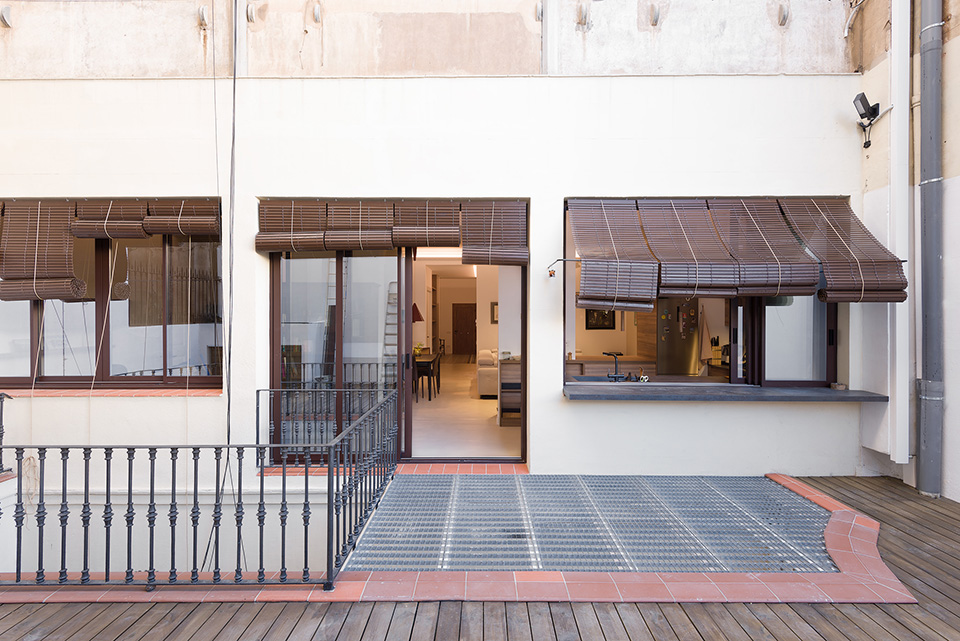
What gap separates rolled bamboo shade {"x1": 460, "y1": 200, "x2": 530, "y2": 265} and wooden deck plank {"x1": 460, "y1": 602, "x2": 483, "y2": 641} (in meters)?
2.92

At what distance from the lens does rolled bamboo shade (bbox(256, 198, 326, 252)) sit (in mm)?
4707

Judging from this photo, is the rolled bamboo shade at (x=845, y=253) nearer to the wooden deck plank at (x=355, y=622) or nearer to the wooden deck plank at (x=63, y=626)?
the wooden deck plank at (x=355, y=622)

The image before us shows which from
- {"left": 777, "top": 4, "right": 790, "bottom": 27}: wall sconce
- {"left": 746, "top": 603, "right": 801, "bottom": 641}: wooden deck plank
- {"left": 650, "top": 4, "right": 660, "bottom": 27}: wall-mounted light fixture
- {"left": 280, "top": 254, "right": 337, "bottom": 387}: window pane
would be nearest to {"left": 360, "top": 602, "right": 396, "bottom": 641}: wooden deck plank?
{"left": 746, "top": 603, "right": 801, "bottom": 641}: wooden deck plank

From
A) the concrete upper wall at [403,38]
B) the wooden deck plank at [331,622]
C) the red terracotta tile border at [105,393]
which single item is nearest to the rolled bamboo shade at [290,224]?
the concrete upper wall at [403,38]

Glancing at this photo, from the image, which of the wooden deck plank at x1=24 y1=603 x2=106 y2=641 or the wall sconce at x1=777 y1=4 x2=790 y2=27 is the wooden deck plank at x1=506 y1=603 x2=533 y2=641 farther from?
the wall sconce at x1=777 y1=4 x2=790 y2=27

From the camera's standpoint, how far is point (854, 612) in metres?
2.50

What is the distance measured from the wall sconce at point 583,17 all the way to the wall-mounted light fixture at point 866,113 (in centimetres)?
248

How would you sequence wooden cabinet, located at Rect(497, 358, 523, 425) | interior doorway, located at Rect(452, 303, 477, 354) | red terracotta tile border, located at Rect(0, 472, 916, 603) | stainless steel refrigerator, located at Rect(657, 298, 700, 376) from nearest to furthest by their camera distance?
red terracotta tile border, located at Rect(0, 472, 916, 603)
wooden cabinet, located at Rect(497, 358, 523, 425)
stainless steel refrigerator, located at Rect(657, 298, 700, 376)
interior doorway, located at Rect(452, 303, 477, 354)

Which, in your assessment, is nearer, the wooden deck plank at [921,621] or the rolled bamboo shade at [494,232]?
the wooden deck plank at [921,621]

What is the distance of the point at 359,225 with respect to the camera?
4.75 metres

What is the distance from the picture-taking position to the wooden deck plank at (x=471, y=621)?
231 centimetres

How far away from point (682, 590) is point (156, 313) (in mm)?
5133

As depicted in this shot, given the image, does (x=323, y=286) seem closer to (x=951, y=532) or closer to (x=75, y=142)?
(x=75, y=142)

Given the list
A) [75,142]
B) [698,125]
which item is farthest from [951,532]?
[75,142]
